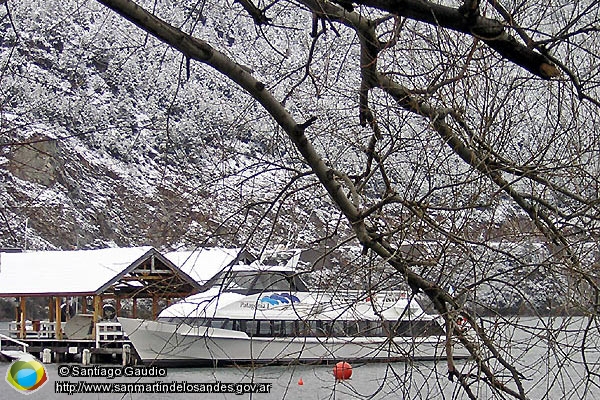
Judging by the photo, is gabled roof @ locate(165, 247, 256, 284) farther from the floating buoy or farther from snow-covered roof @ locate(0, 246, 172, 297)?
snow-covered roof @ locate(0, 246, 172, 297)

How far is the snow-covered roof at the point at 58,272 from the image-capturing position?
2330 centimetres

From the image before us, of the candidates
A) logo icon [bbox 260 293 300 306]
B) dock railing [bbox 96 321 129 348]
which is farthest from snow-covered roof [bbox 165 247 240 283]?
dock railing [bbox 96 321 129 348]

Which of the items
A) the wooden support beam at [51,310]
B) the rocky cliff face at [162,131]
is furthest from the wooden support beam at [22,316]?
the rocky cliff face at [162,131]

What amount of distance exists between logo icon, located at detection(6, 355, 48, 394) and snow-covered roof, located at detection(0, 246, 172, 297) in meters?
2.58

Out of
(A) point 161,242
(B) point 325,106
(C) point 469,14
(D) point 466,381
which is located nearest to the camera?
(C) point 469,14

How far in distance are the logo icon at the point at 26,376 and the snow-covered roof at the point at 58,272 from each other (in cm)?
258

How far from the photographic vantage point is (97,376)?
71.0 ft

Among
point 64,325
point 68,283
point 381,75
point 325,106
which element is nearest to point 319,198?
point 325,106

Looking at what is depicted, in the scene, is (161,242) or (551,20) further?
(161,242)

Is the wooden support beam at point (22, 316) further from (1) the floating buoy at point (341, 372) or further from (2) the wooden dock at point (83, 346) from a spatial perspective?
(1) the floating buoy at point (341, 372)

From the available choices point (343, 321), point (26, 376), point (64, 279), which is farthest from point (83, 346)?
point (343, 321)

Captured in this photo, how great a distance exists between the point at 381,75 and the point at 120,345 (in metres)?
22.3

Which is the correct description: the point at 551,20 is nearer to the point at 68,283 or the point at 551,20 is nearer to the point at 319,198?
the point at 319,198

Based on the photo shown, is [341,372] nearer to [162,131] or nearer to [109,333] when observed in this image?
[162,131]
